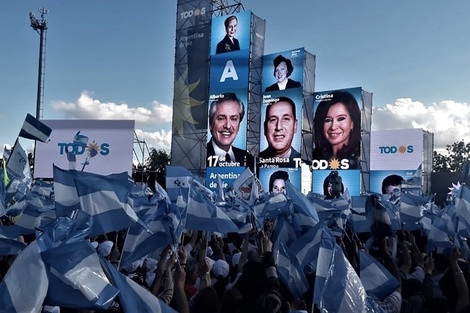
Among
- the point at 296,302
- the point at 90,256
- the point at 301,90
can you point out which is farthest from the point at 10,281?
the point at 301,90

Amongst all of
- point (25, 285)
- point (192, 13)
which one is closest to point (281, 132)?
point (192, 13)

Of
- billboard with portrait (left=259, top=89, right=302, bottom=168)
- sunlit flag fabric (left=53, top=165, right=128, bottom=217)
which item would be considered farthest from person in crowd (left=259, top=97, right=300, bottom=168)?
sunlit flag fabric (left=53, top=165, right=128, bottom=217)

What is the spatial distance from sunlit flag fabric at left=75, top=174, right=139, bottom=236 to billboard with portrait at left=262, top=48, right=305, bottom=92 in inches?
914

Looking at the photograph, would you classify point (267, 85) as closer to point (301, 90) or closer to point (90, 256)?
point (301, 90)

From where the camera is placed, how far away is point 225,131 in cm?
3044

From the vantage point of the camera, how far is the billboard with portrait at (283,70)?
2847 centimetres

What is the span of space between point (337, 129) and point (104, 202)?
76.8 ft

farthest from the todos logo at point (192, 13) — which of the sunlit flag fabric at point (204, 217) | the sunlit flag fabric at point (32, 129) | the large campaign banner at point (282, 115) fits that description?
the sunlit flag fabric at point (204, 217)

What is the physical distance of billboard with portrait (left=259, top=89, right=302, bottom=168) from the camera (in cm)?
2853

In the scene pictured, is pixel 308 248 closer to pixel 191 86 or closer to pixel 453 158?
pixel 191 86

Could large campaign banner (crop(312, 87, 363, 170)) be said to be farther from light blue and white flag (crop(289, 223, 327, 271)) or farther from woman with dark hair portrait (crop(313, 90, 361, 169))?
light blue and white flag (crop(289, 223, 327, 271))

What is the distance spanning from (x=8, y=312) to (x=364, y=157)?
3011 centimetres

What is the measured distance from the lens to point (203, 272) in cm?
571

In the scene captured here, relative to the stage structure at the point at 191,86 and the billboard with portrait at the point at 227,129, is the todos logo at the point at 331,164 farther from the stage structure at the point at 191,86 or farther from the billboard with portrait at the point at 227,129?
the stage structure at the point at 191,86
